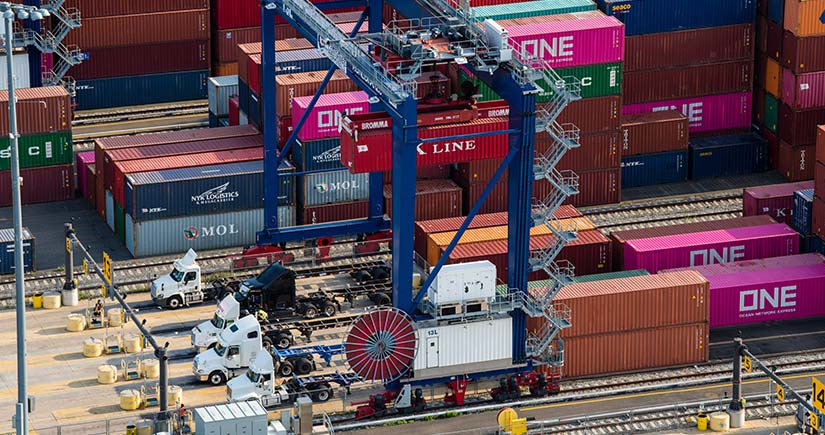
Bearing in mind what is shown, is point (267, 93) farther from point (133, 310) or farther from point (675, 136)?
point (675, 136)

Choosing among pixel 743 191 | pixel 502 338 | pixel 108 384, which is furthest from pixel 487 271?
pixel 743 191

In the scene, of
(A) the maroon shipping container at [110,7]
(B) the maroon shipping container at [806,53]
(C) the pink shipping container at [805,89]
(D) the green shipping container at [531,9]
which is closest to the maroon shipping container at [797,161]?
(C) the pink shipping container at [805,89]

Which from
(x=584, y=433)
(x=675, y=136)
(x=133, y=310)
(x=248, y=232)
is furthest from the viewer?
(x=675, y=136)

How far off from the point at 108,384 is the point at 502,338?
19405mm

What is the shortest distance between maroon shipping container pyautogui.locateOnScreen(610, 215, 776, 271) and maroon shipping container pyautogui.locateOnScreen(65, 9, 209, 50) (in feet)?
129

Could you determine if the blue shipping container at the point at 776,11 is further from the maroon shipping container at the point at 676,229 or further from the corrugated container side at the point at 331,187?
the corrugated container side at the point at 331,187

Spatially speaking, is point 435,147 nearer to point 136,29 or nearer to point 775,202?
point 775,202

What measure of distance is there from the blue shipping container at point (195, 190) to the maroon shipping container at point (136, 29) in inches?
884

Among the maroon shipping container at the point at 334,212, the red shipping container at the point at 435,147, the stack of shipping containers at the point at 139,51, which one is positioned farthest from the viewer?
the stack of shipping containers at the point at 139,51

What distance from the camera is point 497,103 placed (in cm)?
10894

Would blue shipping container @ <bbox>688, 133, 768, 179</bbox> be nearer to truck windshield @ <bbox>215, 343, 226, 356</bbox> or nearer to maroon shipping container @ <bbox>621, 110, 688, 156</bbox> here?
maroon shipping container @ <bbox>621, 110, 688, 156</bbox>

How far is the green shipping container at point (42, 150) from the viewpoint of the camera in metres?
131

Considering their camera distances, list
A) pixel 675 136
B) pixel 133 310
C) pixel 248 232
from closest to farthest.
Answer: pixel 133 310
pixel 248 232
pixel 675 136

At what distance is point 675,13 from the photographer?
443 ft
